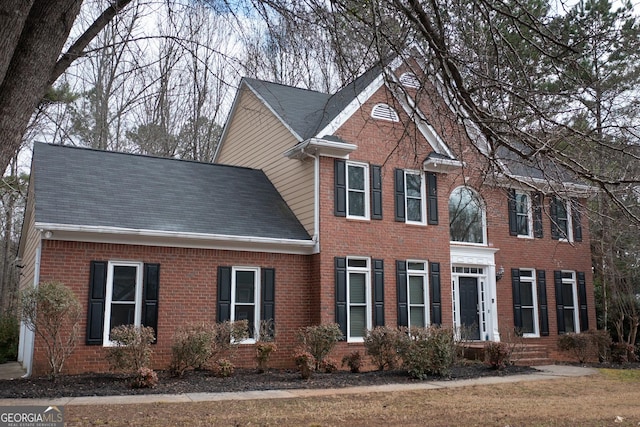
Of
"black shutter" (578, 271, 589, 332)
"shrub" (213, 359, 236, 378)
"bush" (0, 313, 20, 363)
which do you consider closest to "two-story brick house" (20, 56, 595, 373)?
"black shutter" (578, 271, 589, 332)

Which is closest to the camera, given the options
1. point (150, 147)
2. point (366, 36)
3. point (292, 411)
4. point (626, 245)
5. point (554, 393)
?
point (366, 36)

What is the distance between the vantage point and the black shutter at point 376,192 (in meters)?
16.0

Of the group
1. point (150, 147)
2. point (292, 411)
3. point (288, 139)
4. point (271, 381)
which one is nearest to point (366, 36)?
point (292, 411)

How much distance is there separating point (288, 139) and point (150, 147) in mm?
10247

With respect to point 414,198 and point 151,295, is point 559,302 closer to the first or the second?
point 414,198

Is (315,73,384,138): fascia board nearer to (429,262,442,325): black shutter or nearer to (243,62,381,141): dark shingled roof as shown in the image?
(243,62,381,141): dark shingled roof

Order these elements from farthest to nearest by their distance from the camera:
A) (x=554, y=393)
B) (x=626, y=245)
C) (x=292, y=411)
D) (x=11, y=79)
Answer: (x=626, y=245) → (x=554, y=393) → (x=292, y=411) → (x=11, y=79)

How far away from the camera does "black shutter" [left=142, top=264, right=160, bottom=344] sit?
42.7 ft

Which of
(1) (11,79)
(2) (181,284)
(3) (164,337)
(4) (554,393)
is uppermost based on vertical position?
(1) (11,79)

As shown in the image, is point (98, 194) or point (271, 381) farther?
point (98, 194)

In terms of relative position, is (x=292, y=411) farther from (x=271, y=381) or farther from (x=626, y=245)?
(x=626, y=245)

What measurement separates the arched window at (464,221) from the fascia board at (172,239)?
548 cm

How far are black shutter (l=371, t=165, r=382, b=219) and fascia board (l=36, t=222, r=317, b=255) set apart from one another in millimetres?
2053

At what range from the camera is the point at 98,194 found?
546 inches
